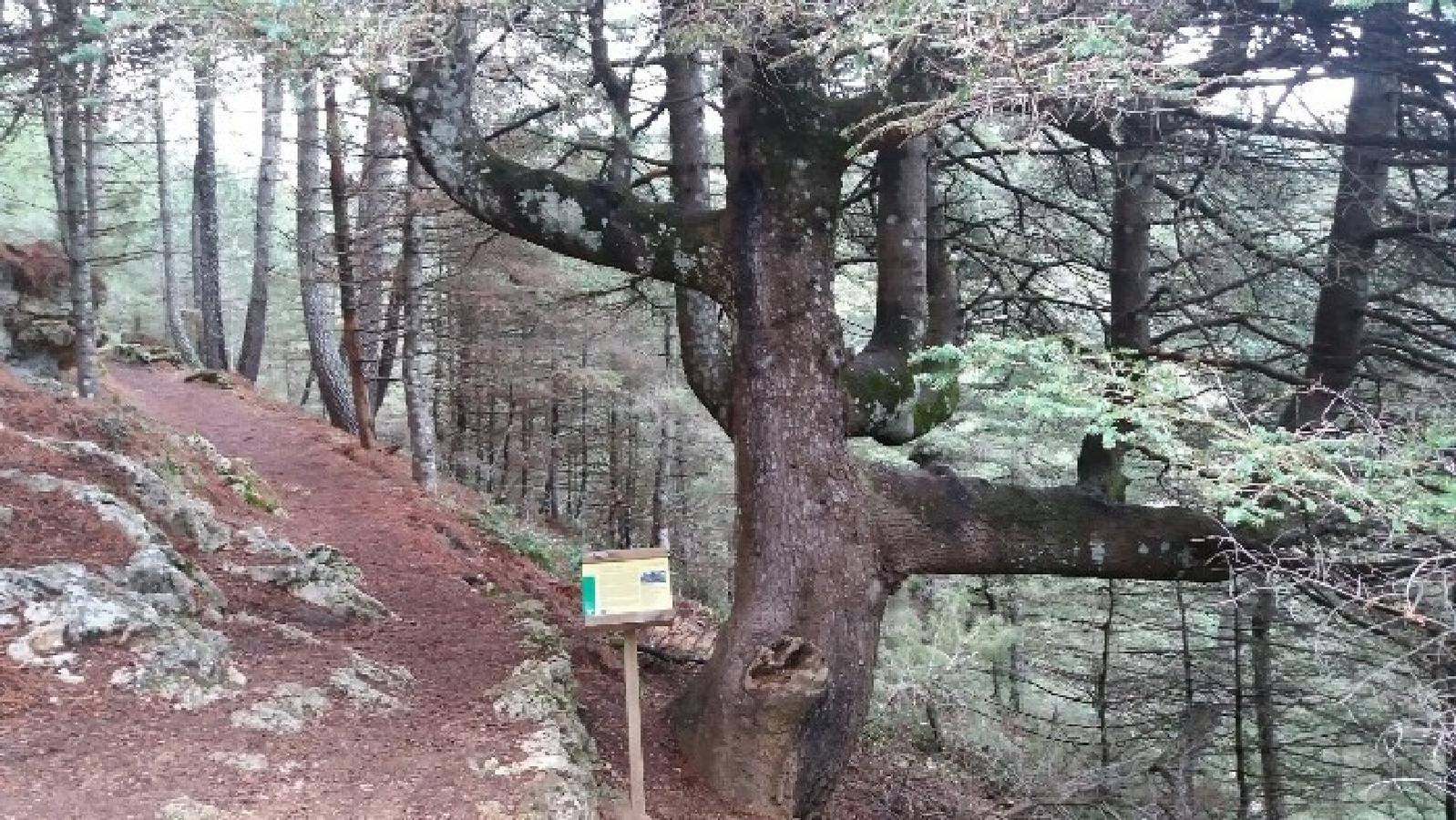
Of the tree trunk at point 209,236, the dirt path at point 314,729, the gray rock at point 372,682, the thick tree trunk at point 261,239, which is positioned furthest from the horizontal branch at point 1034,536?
the tree trunk at point 209,236

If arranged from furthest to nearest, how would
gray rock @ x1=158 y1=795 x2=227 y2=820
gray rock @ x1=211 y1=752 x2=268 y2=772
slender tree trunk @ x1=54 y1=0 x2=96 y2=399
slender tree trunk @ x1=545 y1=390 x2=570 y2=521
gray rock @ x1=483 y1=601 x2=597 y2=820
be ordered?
slender tree trunk @ x1=545 y1=390 x2=570 y2=521 → slender tree trunk @ x1=54 y1=0 x2=96 y2=399 → gray rock @ x1=483 y1=601 x2=597 y2=820 → gray rock @ x1=211 y1=752 x2=268 y2=772 → gray rock @ x1=158 y1=795 x2=227 y2=820

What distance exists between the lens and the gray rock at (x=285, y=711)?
15.0 feet

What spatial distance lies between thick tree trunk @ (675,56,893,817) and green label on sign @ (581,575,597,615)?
1059 millimetres

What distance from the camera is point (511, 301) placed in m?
12.2

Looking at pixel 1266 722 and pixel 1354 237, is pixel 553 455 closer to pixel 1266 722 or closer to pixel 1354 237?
pixel 1266 722

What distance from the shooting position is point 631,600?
15.9 ft

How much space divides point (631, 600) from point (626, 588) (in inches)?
2.9

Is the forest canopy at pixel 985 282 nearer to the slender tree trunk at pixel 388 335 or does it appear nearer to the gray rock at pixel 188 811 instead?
the slender tree trunk at pixel 388 335

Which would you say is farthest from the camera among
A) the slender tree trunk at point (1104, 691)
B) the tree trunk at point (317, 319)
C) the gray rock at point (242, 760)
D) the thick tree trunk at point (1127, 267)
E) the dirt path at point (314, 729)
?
the tree trunk at point (317, 319)

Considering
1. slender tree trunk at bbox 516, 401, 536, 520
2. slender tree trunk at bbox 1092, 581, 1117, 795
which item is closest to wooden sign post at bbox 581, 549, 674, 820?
slender tree trunk at bbox 1092, 581, 1117, 795

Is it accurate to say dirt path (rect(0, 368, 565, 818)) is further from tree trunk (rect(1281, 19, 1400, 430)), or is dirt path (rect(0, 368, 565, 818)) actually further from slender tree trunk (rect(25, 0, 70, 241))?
tree trunk (rect(1281, 19, 1400, 430))

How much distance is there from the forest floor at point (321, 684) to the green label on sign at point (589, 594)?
796 mm

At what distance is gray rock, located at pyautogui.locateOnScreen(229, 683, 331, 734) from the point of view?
458 cm

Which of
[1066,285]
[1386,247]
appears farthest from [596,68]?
[1386,247]
